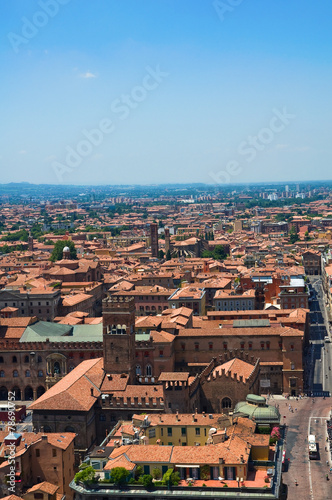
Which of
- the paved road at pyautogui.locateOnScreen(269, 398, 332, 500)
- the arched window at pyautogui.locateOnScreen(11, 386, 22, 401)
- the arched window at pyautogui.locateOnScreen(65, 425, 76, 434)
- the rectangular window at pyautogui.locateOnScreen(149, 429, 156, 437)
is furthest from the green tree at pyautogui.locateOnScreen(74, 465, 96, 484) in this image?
the arched window at pyautogui.locateOnScreen(11, 386, 22, 401)

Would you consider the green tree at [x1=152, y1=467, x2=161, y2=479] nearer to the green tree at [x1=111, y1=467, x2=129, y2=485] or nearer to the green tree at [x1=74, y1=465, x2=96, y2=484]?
the green tree at [x1=111, y1=467, x2=129, y2=485]

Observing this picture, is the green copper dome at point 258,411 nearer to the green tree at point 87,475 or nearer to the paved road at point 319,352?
the green tree at point 87,475

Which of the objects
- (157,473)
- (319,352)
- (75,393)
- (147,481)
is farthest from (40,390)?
(319,352)

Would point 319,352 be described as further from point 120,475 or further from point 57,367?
point 120,475

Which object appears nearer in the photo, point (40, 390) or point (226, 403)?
point (226, 403)

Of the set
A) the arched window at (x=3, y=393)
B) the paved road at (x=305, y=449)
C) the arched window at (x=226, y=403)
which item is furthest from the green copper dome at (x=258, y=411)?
the arched window at (x=3, y=393)

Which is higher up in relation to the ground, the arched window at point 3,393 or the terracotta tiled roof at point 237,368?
the terracotta tiled roof at point 237,368
